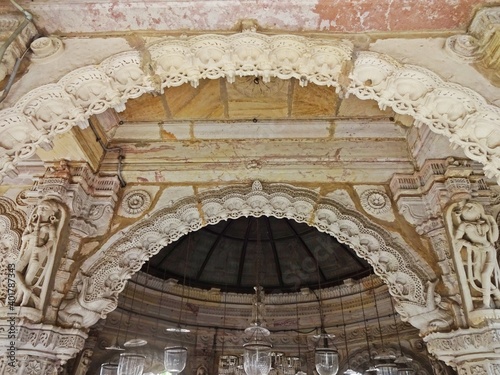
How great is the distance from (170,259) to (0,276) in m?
4.18

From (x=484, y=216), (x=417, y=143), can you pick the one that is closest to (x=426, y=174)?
(x=417, y=143)

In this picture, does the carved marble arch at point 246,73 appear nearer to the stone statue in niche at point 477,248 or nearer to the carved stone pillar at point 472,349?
the stone statue in niche at point 477,248

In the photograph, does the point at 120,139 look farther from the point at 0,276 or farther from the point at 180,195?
the point at 0,276

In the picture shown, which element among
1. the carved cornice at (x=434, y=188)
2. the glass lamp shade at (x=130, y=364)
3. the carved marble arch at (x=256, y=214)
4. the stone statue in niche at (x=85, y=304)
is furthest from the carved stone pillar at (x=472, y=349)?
the glass lamp shade at (x=130, y=364)

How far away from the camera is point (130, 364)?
439 cm

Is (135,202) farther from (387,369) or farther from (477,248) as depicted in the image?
(387,369)

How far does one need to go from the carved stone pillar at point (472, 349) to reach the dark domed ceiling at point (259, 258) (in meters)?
4.25

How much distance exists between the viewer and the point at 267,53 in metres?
2.56

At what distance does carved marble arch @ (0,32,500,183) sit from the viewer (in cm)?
244

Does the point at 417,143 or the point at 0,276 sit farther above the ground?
the point at 417,143

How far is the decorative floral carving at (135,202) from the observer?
13.8 ft

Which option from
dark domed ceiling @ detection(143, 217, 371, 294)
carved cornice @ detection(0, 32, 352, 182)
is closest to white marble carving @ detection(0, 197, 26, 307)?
carved cornice @ detection(0, 32, 352, 182)

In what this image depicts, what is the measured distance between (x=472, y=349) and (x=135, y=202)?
3.29m

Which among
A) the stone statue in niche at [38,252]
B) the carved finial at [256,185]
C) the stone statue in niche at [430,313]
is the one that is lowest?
the stone statue in niche at [430,313]
